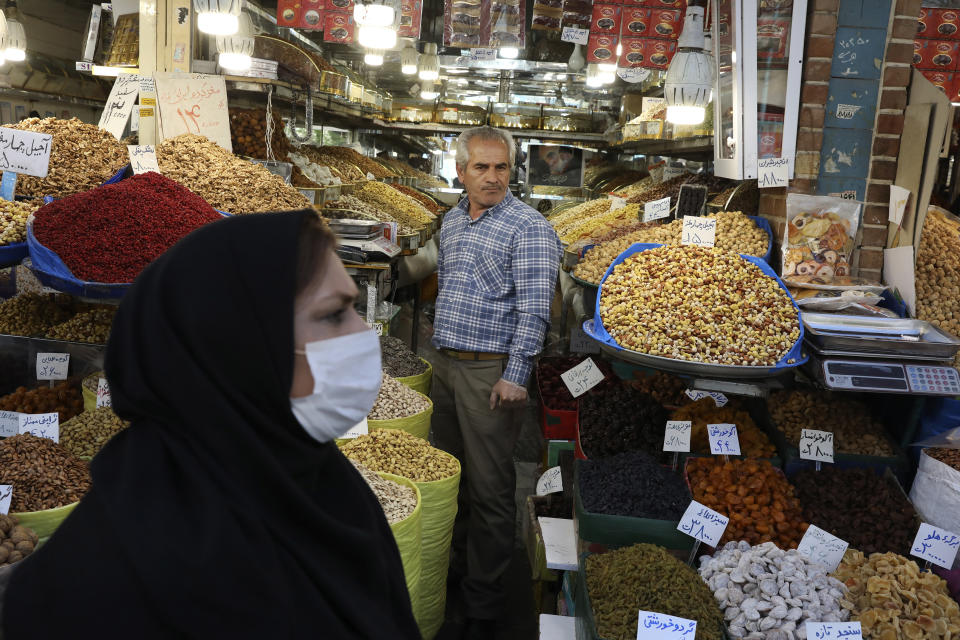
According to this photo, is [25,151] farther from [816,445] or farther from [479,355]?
[816,445]

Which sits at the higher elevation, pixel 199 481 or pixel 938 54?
pixel 938 54

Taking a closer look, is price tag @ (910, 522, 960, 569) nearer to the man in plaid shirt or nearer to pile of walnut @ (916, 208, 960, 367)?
pile of walnut @ (916, 208, 960, 367)

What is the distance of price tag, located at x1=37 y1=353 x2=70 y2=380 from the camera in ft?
11.3

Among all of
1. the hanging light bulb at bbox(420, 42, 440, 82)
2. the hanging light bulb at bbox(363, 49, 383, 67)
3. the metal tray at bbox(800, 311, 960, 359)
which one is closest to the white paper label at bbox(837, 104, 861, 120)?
the metal tray at bbox(800, 311, 960, 359)

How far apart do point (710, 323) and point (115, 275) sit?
2137 millimetres

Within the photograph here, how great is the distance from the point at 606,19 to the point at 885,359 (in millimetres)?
4319

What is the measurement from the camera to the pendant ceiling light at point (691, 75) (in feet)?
13.4

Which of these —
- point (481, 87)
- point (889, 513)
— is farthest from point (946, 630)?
point (481, 87)

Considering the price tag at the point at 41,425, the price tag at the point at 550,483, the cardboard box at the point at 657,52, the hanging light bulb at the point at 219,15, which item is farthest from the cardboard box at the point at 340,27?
the price tag at the point at 41,425

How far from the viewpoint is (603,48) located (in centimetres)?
608

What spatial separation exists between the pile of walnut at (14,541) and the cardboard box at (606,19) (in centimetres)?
542

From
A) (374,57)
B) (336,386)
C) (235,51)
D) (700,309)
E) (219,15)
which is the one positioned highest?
(374,57)

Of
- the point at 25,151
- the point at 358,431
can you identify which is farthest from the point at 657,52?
the point at 25,151

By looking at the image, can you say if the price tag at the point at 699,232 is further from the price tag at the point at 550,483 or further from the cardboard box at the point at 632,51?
the cardboard box at the point at 632,51
